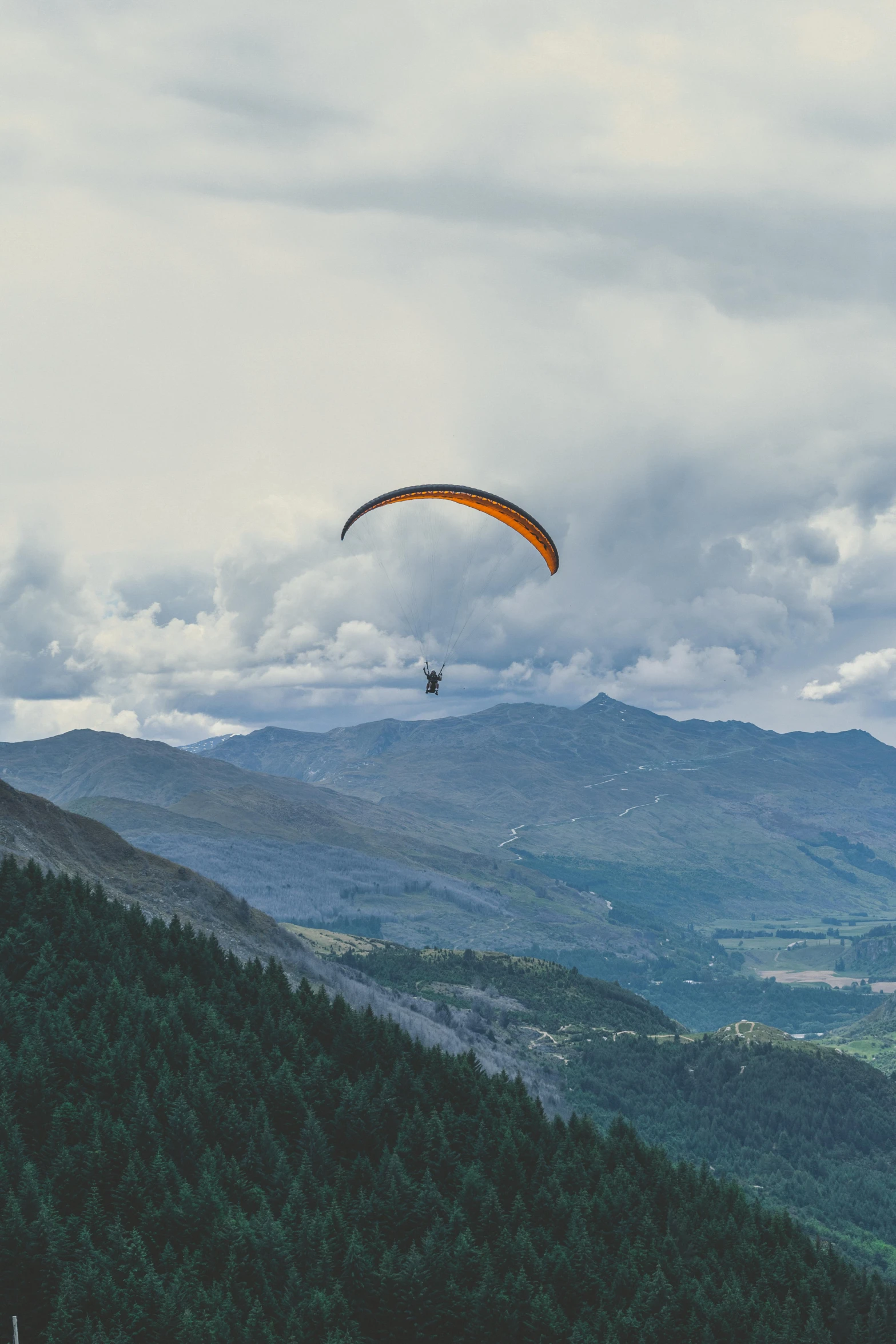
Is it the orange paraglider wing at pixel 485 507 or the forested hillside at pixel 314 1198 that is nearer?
the forested hillside at pixel 314 1198

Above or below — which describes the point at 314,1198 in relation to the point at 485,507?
below

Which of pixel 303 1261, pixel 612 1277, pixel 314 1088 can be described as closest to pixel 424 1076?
pixel 314 1088

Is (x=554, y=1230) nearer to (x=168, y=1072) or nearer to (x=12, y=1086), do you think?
(x=168, y=1072)

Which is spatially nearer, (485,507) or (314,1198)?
(314,1198)

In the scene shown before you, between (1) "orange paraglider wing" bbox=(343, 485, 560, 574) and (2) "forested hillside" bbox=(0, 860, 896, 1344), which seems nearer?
(2) "forested hillside" bbox=(0, 860, 896, 1344)
